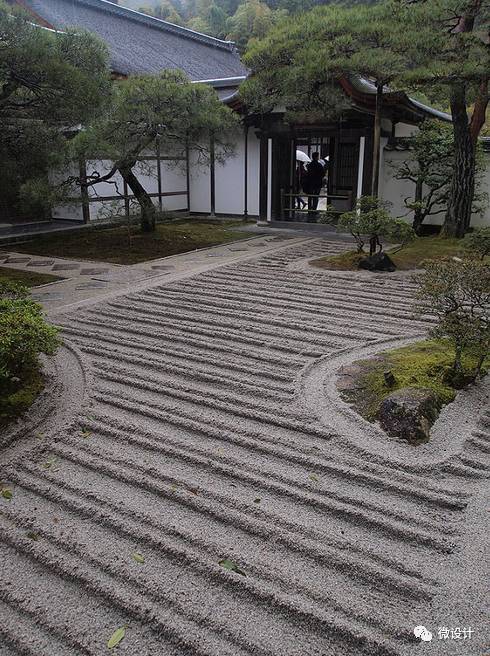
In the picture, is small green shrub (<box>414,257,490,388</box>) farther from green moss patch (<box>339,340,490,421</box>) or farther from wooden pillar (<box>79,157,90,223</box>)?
wooden pillar (<box>79,157,90,223</box>)

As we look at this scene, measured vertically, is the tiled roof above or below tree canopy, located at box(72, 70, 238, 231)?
above

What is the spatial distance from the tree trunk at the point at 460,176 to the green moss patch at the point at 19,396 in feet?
29.8

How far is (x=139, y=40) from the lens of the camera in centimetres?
1852

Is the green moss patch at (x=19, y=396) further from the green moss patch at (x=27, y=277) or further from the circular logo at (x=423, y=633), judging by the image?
the green moss patch at (x=27, y=277)

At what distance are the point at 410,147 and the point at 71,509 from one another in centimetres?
1149

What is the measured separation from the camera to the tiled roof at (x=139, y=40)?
16.2 metres

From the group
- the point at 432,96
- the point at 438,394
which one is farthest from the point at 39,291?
the point at 432,96

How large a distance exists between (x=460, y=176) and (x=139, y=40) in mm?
12594

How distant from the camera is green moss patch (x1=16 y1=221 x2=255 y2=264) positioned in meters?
10.5

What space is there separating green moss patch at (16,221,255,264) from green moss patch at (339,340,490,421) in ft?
19.5

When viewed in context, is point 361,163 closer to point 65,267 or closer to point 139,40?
point 65,267

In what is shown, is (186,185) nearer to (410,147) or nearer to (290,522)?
(410,147)

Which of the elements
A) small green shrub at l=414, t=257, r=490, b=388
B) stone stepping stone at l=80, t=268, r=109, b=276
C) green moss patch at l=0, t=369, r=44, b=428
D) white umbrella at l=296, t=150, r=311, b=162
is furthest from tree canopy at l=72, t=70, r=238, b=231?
small green shrub at l=414, t=257, r=490, b=388

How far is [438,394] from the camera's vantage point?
4273 millimetres
